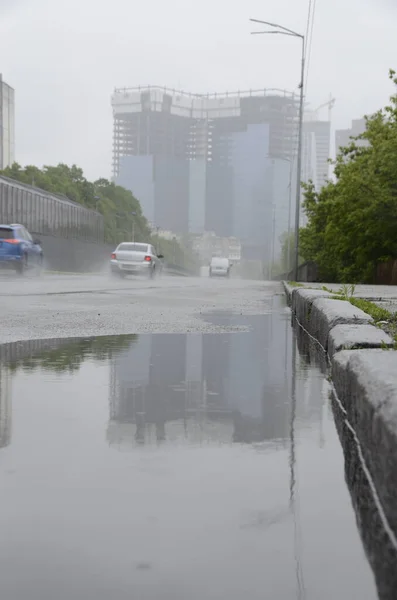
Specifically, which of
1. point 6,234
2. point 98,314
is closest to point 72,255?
point 6,234

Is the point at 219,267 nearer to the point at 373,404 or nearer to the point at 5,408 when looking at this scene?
the point at 5,408

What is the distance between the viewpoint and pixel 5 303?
13.6m

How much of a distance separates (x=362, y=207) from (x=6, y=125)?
83.8 metres

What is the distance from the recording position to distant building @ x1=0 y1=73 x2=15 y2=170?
109m

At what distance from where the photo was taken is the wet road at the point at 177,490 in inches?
91.8

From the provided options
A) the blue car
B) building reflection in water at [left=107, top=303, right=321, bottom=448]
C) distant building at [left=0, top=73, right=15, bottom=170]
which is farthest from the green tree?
distant building at [left=0, top=73, right=15, bottom=170]

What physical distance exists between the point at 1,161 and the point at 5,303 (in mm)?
99852

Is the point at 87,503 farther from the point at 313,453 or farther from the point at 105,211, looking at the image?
the point at 105,211

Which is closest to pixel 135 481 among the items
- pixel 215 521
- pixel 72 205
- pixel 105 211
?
pixel 215 521

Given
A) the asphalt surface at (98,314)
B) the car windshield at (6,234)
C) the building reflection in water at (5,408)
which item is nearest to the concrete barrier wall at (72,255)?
the car windshield at (6,234)

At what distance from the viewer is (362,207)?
118 feet

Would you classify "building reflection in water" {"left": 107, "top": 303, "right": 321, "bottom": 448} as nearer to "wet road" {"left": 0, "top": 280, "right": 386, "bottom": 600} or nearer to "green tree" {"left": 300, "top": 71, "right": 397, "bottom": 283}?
"wet road" {"left": 0, "top": 280, "right": 386, "bottom": 600}

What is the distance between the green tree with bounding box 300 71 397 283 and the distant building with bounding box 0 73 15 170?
69.3 metres

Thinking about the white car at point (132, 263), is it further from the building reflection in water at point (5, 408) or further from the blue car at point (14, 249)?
the building reflection in water at point (5, 408)
